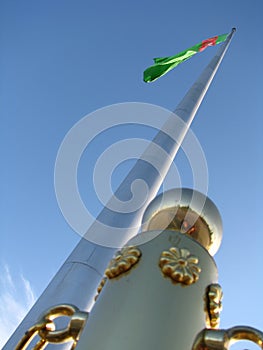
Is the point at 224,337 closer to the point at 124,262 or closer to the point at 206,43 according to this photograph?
the point at 124,262

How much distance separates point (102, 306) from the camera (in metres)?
0.58

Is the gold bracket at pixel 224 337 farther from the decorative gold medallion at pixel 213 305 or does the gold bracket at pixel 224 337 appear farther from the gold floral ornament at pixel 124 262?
the gold floral ornament at pixel 124 262

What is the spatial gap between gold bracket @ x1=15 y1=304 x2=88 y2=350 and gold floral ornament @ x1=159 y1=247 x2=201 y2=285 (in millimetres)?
162

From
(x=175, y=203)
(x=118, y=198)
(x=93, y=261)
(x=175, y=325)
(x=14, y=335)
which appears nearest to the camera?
(x=175, y=325)

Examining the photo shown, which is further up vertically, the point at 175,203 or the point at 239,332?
the point at 175,203

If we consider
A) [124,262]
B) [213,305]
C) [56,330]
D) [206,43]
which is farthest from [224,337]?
[206,43]

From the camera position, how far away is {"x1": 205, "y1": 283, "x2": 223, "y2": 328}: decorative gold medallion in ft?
1.90

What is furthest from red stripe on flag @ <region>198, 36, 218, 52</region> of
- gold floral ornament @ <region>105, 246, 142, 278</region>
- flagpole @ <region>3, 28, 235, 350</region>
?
gold floral ornament @ <region>105, 246, 142, 278</region>

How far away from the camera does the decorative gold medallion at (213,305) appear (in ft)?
1.90

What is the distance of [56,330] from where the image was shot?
648 mm

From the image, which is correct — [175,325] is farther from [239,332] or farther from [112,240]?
[112,240]

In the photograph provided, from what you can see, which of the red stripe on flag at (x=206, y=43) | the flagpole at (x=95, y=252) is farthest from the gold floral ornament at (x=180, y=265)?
the red stripe on flag at (x=206, y=43)

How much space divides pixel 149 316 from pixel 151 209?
276mm

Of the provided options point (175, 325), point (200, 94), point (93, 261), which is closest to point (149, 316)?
point (175, 325)
